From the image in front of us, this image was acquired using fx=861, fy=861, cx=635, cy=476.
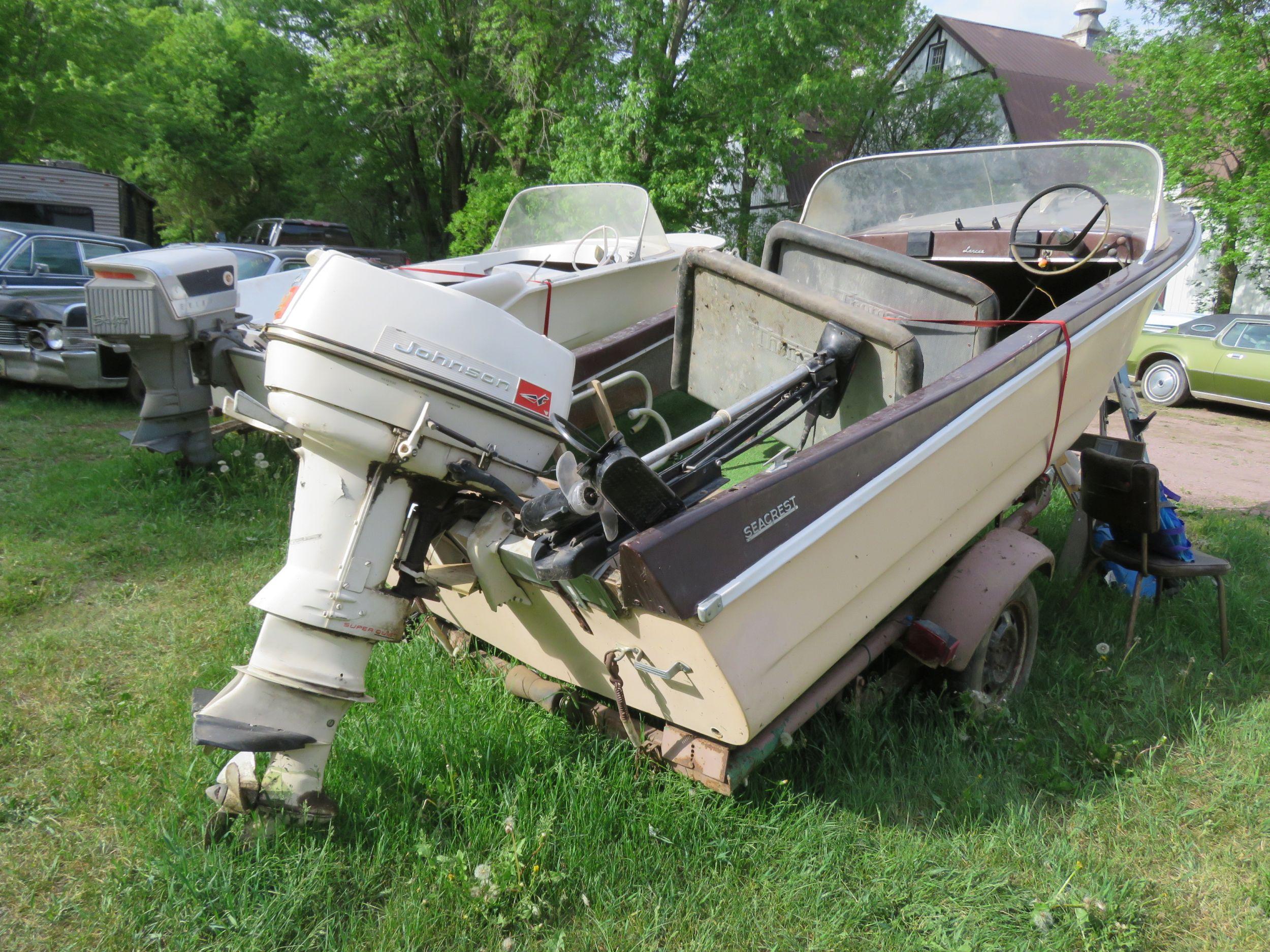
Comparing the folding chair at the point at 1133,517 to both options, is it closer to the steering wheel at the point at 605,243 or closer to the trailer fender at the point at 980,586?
the trailer fender at the point at 980,586

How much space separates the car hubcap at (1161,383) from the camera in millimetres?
11117

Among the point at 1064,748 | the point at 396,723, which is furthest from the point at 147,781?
the point at 1064,748

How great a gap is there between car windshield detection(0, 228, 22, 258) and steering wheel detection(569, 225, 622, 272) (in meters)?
6.06

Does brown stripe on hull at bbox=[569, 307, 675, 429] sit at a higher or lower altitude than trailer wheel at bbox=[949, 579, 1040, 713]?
higher

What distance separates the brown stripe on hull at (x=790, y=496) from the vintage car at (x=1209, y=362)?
863cm

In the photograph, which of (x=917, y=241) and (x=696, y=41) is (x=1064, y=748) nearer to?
(x=917, y=241)

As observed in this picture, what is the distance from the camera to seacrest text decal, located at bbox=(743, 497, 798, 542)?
210 centimetres

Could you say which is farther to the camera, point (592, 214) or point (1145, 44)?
point (1145, 44)

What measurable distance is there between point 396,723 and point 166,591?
1913 millimetres

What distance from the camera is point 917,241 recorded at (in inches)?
183

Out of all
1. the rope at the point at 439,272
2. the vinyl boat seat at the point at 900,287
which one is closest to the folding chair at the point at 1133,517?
the vinyl boat seat at the point at 900,287

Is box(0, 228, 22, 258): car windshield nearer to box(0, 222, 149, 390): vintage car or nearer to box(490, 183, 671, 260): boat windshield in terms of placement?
box(0, 222, 149, 390): vintage car

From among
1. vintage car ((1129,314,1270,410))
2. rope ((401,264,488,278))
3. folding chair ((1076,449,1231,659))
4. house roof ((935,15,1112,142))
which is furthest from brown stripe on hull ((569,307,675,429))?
house roof ((935,15,1112,142))

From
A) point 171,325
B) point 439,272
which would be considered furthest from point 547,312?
point 171,325
